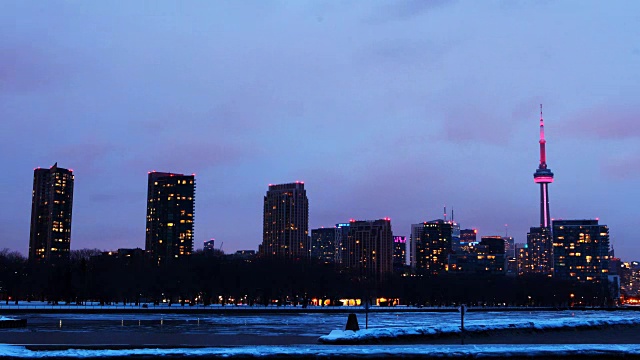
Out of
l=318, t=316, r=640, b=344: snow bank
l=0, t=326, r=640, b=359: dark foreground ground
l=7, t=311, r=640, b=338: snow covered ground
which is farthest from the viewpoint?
l=7, t=311, r=640, b=338: snow covered ground

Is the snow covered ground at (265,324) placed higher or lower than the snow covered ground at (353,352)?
lower

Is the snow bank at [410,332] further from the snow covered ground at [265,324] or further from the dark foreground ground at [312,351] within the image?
the dark foreground ground at [312,351]

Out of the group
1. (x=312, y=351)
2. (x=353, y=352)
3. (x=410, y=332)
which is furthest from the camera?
(x=410, y=332)

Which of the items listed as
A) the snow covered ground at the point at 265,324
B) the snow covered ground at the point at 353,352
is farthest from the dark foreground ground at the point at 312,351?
the snow covered ground at the point at 265,324

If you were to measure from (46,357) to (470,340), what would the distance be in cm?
2207

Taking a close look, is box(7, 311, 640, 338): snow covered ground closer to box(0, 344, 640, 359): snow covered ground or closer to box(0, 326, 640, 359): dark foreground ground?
box(0, 326, 640, 359): dark foreground ground

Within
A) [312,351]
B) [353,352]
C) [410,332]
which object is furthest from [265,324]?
[353,352]

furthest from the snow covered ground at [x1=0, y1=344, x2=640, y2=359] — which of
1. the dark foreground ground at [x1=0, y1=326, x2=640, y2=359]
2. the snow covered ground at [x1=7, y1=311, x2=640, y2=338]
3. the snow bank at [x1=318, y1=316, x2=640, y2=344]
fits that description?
the snow covered ground at [x1=7, y1=311, x2=640, y2=338]

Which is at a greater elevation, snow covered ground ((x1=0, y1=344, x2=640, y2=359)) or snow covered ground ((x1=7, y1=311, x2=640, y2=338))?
snow covered ground ((x1=0, y1=344, x2=640, y2=359))

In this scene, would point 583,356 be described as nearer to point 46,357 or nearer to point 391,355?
point 391,355

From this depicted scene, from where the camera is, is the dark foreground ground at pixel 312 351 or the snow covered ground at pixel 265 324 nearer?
the dark foreground ground at pixel 312 351

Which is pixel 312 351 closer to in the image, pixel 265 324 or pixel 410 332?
pixel 410 332

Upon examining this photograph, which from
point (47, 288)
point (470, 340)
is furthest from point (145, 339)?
point (47, 288)

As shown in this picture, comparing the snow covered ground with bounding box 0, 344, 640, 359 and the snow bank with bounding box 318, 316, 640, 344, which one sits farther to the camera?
the snow bank with bounding box 318, 316, 640, 344
